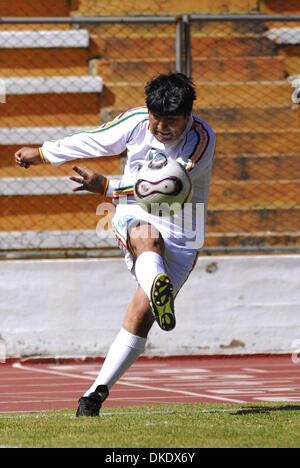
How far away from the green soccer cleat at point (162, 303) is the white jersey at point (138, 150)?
0.60 meters

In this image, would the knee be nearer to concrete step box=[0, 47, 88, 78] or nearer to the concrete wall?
the concrete wall

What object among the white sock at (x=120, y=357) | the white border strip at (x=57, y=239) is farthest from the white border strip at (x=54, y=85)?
the white sock at (x=120, y=357)

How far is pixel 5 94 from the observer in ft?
41.1

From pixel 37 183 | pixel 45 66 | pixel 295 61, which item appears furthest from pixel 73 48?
pixel 295 61

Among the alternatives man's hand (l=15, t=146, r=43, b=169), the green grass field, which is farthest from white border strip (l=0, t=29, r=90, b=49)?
the green grass field

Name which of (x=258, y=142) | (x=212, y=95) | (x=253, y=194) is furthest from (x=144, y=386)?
(x=212, y=95)

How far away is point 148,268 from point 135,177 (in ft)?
2.35

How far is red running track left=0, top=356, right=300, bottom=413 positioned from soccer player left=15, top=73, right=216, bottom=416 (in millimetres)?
1419

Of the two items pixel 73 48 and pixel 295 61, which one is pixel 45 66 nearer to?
pixel 73 48

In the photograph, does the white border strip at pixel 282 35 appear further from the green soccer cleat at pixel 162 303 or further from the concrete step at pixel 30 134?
the green soccer cleat at pixel 162 303

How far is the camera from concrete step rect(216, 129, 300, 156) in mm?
12672

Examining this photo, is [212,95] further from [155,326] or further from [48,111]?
[155,326]
